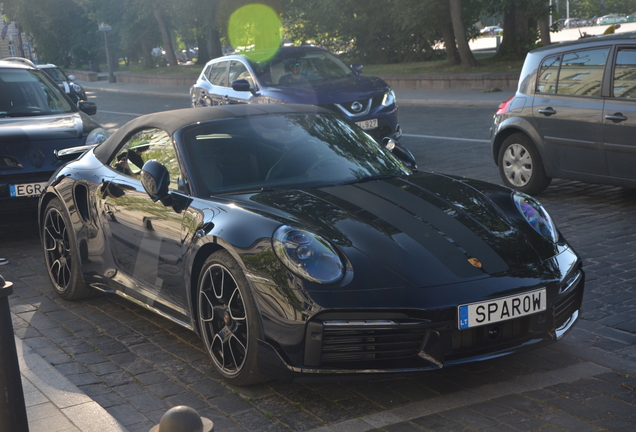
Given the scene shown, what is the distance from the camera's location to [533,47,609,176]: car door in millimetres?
8156

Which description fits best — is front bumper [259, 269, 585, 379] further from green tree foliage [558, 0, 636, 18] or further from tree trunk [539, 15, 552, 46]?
green tree foliage [558, 0, 636, 18]

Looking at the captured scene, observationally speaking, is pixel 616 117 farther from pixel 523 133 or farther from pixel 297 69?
pixel 297 69

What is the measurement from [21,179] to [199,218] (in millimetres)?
4059

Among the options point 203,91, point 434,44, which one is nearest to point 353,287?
point 203,91

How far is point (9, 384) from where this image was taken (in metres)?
3.09

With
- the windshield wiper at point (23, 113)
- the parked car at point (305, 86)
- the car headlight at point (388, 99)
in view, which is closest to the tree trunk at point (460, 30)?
the parked car at point (305, 86)

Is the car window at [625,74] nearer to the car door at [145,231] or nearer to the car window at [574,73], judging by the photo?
the car window at [574,73]

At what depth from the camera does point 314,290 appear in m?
3.86

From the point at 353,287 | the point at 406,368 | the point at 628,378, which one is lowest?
the point at 628,378

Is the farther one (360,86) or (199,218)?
(360,86)

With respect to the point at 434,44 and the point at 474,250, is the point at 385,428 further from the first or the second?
the point at 434,44

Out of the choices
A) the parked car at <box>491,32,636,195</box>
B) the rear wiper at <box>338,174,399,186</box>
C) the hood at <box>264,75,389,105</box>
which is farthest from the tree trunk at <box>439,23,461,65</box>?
the rear wiper at <box>338,174,399,186</box>

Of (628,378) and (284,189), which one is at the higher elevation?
(284,189)

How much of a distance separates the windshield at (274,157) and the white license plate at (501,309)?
4.62 feet
